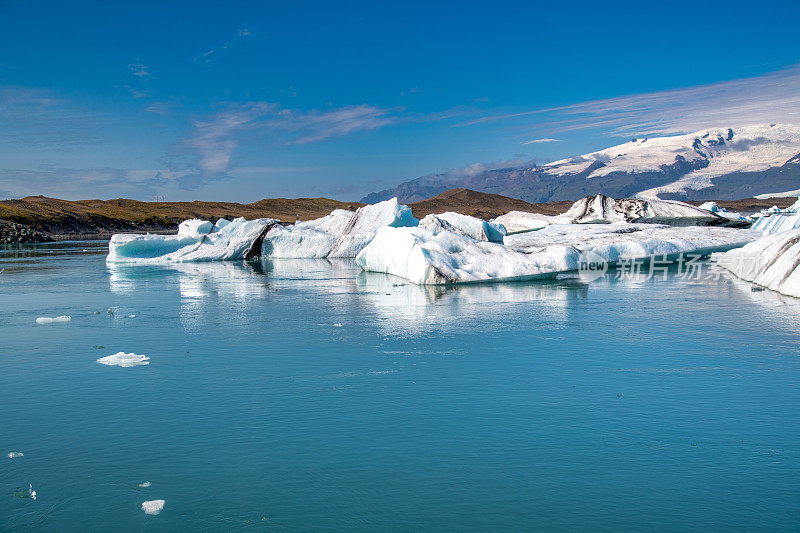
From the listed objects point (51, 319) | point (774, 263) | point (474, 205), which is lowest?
point (51, 319)

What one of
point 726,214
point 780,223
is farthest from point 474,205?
point 780,223

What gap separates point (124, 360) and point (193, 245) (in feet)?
61.1

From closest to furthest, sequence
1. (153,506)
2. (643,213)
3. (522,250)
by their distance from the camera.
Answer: (153,506) → (522,250) → (643,213)

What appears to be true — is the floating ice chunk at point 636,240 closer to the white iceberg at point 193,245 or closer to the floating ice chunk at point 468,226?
the floating ice chunk at point 468,226

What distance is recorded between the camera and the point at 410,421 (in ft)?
16.9

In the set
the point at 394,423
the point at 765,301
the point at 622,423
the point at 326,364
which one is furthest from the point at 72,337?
the point at 765,301


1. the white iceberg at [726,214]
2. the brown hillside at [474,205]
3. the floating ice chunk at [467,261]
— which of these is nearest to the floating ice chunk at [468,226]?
the floating ice chunk at [467,261]

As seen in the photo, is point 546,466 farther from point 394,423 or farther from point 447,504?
point 394,423

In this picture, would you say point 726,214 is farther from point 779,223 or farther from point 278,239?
point 278,239

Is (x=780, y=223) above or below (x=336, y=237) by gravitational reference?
above

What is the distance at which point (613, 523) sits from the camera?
3.55 metres

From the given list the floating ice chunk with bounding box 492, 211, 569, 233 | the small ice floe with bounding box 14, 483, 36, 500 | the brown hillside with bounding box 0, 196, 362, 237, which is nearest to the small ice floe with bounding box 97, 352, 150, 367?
the small ice floe with bounding box 14, 483, 36, 500

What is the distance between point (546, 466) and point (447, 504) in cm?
87

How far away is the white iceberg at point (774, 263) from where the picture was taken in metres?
12.0
